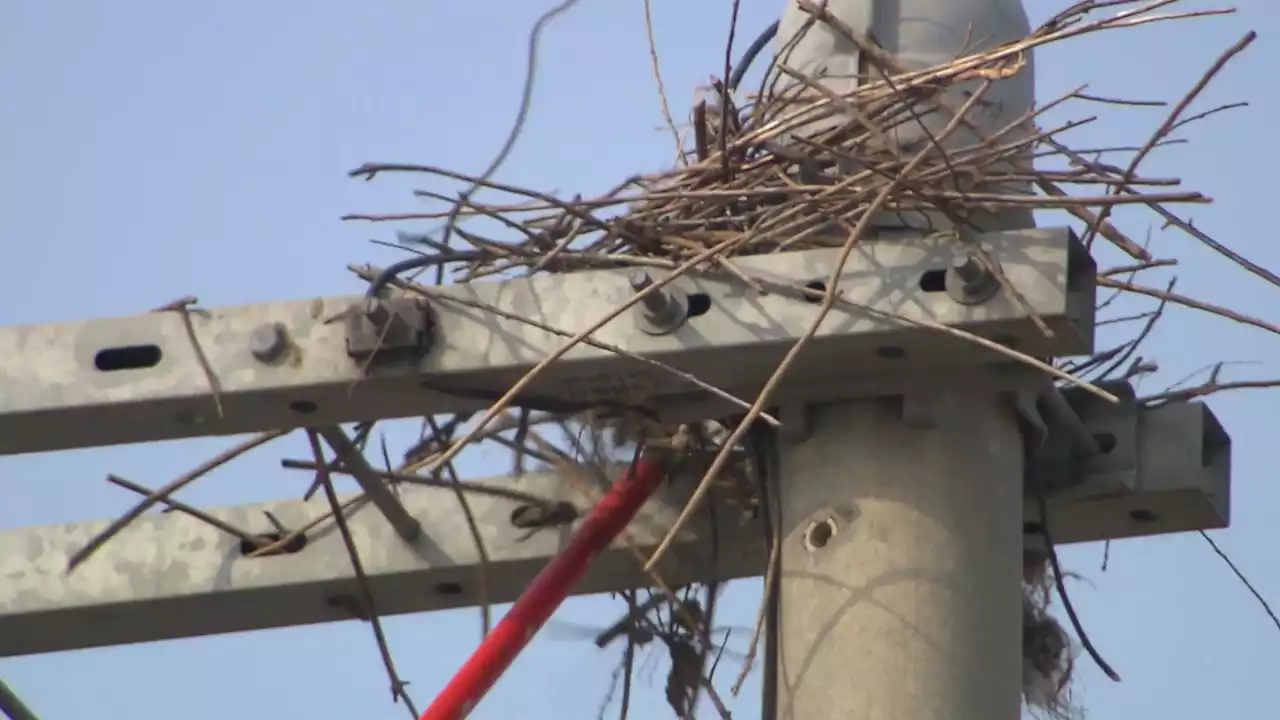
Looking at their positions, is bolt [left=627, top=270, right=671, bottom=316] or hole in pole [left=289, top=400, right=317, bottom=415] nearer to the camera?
bolt [left=627, top=270, right=671, bottom=316]

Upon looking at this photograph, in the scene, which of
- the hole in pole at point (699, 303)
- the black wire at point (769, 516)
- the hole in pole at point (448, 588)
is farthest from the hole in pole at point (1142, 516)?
the hole in pole at point (448, 588)

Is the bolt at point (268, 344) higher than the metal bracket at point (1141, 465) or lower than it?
higher

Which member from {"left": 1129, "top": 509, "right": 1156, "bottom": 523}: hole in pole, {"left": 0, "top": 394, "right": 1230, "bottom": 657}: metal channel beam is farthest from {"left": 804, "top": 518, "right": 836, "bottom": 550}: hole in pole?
→ {"left": 1129, "top": 509, "right": 1156, "bottom": 523}: hole in pole

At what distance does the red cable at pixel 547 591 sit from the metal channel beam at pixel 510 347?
26 centimetres

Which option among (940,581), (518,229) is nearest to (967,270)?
(940,581)

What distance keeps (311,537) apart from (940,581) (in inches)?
45.0

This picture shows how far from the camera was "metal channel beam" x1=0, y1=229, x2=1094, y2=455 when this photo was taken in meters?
3.86

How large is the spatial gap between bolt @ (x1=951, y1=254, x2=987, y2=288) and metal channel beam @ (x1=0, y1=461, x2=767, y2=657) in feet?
2.69

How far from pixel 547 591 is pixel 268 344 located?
525 mm

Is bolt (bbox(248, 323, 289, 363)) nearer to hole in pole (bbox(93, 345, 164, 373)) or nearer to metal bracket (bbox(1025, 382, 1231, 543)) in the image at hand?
hole in pole (bbox(93, 345, 164, 373))

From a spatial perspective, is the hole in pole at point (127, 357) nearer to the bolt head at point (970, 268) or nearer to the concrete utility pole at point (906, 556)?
the concrete utility pole at point (906, 556)

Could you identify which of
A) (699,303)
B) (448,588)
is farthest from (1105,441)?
(448,588)

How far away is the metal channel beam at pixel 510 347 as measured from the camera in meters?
3.86

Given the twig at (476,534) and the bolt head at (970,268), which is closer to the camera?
the bolt head at (970,268)
